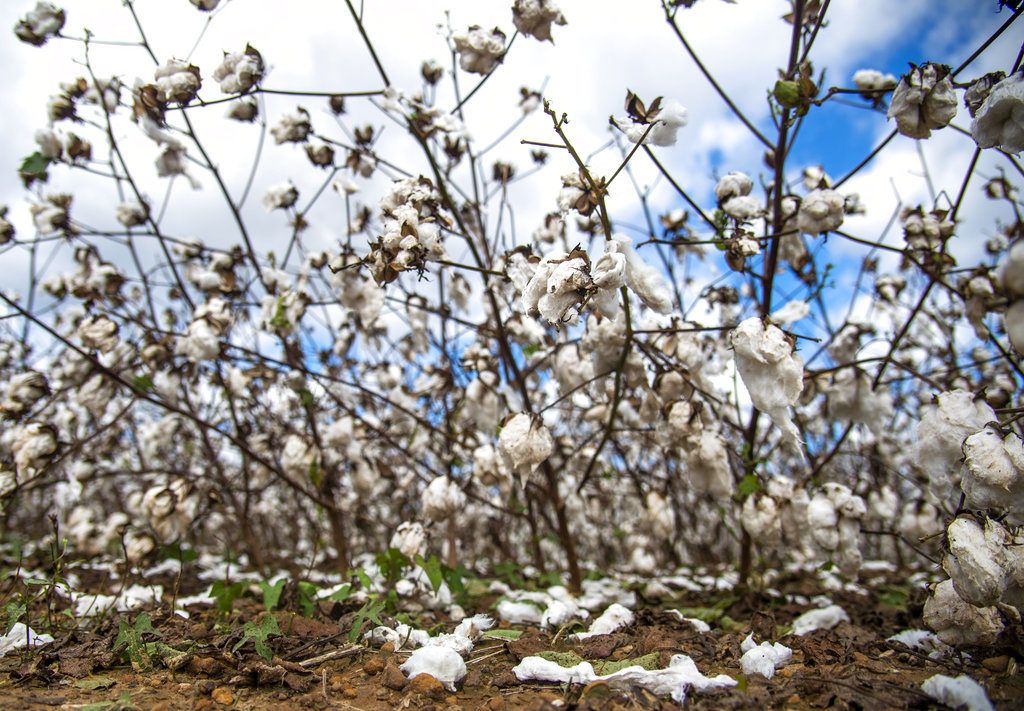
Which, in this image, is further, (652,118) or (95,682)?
(652,118)

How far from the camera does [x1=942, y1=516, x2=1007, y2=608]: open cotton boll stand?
1361 millimetres

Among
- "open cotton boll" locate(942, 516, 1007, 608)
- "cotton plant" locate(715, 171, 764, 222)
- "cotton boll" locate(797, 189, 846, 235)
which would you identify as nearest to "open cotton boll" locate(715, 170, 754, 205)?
"cotton plant" locate(715, 171, 764, 222)

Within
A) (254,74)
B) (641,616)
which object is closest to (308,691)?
(641,616)

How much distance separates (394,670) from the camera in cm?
153

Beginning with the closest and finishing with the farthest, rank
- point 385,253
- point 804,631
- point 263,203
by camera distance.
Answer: point 385,253
point 804,631
point 263,203

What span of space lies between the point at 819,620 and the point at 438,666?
1.42 metres

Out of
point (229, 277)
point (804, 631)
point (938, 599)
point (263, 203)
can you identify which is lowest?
point (804, 631)

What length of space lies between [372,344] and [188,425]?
2.04 m

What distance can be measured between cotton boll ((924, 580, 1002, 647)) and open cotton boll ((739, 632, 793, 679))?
1.27 ft

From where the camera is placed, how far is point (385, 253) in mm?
1878

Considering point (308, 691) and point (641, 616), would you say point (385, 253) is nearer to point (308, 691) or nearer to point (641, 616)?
point (308, 691)

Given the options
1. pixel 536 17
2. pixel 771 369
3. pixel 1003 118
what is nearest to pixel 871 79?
pixel 1003 118

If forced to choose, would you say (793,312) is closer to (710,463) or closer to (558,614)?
(710,463)

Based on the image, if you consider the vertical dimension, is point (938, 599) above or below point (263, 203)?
below
